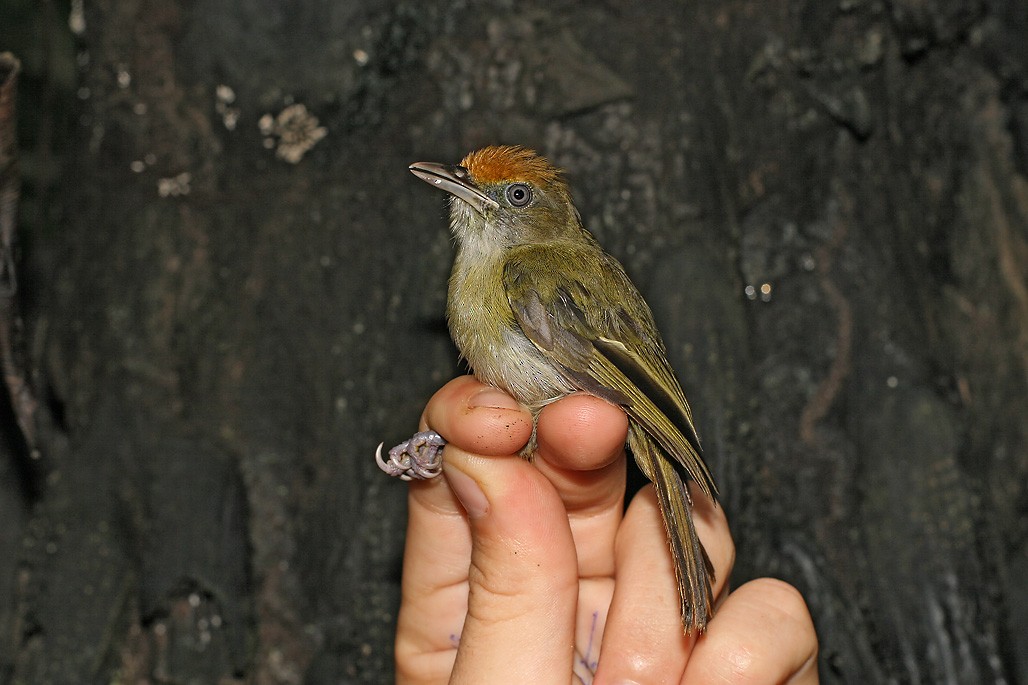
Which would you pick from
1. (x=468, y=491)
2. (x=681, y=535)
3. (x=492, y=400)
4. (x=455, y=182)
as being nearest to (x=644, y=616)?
(x=681, y=535)

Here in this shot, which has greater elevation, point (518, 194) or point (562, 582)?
point (518, 194)

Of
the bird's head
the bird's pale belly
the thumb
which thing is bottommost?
the thumb

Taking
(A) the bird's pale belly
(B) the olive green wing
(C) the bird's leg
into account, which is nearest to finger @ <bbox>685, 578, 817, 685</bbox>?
(B) the olive green wing

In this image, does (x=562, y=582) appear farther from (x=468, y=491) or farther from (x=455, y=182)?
(x=455, y=182)

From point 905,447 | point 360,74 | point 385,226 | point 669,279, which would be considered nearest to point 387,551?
point 385,226

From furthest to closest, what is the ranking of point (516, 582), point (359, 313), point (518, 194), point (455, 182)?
point (359, 313), point (518, 194), point (455, 182), point (516, 582)

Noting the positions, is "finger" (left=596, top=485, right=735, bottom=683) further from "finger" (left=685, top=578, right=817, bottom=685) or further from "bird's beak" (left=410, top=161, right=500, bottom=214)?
"bird's beak" (left=410, top=161, right=500, bottom=214)

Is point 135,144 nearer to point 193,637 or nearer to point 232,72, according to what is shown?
point 232,72
